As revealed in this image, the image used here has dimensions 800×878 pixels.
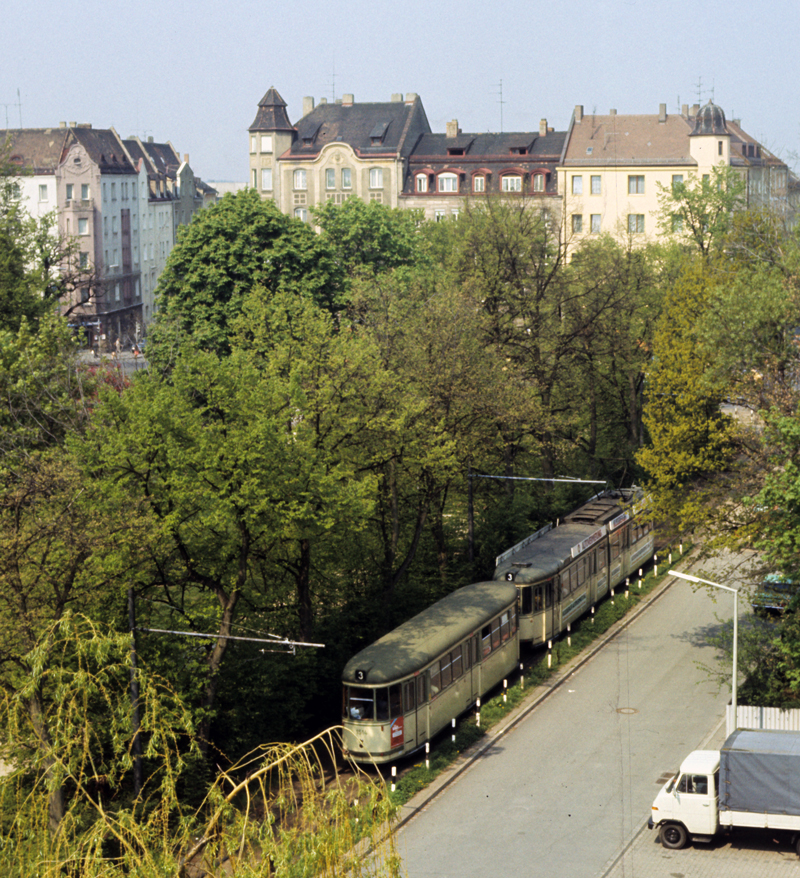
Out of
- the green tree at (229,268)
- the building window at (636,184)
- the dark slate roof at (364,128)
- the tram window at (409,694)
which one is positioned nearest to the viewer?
the tram window at (409,694)

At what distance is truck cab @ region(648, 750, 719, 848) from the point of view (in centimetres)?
2412

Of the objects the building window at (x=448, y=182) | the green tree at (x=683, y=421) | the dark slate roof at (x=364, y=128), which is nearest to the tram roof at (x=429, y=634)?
the green tree at (x=683, y=421)

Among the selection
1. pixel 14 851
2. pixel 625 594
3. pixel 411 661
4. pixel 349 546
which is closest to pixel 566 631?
pixel 625 594

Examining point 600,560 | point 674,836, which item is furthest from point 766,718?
point 600,560

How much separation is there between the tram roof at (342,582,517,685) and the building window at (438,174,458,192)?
7580cm

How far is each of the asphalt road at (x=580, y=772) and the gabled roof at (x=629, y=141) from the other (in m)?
66.9

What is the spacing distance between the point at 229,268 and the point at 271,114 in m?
60.7

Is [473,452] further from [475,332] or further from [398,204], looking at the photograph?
[398,204]

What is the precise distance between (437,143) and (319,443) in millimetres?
82223

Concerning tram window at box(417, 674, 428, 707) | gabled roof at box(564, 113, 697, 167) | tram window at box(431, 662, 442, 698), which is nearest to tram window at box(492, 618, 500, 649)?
tram window at box(431, 662, 442, 698)

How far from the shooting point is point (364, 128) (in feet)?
355

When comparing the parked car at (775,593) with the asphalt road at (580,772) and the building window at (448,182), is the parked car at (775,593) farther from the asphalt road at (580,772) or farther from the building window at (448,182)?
the building window at (448,182)

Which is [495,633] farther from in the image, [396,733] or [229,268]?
[229,268]

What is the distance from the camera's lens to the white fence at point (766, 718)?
27.7 m
